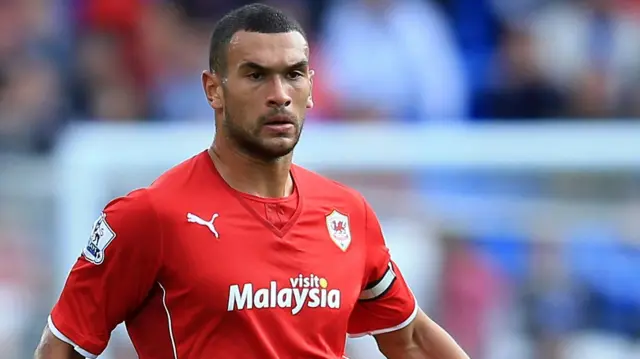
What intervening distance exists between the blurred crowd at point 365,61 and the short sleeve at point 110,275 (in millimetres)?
4041

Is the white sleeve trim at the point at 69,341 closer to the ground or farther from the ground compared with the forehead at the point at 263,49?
closer to the ground

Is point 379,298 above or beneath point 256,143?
beneath

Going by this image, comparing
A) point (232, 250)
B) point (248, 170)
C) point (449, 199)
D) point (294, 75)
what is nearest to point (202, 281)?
point (232, 250)

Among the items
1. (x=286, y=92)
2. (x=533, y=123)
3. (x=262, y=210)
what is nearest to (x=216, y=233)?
(x=262, y=210)

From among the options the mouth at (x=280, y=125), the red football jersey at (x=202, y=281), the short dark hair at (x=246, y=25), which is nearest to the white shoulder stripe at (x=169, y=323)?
the red football jersey at (x=202, y=281)

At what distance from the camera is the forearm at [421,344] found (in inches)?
164

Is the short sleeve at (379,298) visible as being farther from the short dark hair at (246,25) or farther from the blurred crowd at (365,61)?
the blurred crowd at (365,61)

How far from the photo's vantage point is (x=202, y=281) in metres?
3.65

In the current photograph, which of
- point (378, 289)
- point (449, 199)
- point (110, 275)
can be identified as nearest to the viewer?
point (110, 275)

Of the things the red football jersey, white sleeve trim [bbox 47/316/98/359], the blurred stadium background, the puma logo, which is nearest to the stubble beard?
the red football jersey

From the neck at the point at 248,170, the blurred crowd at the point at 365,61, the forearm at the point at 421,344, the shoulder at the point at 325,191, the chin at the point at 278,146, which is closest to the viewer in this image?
the chin at the point at 278,146

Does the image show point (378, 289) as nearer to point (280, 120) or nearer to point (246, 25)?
point (280, 120)

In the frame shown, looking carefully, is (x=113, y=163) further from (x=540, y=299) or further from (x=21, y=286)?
(x=540, y=299)

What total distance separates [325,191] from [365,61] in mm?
3950
